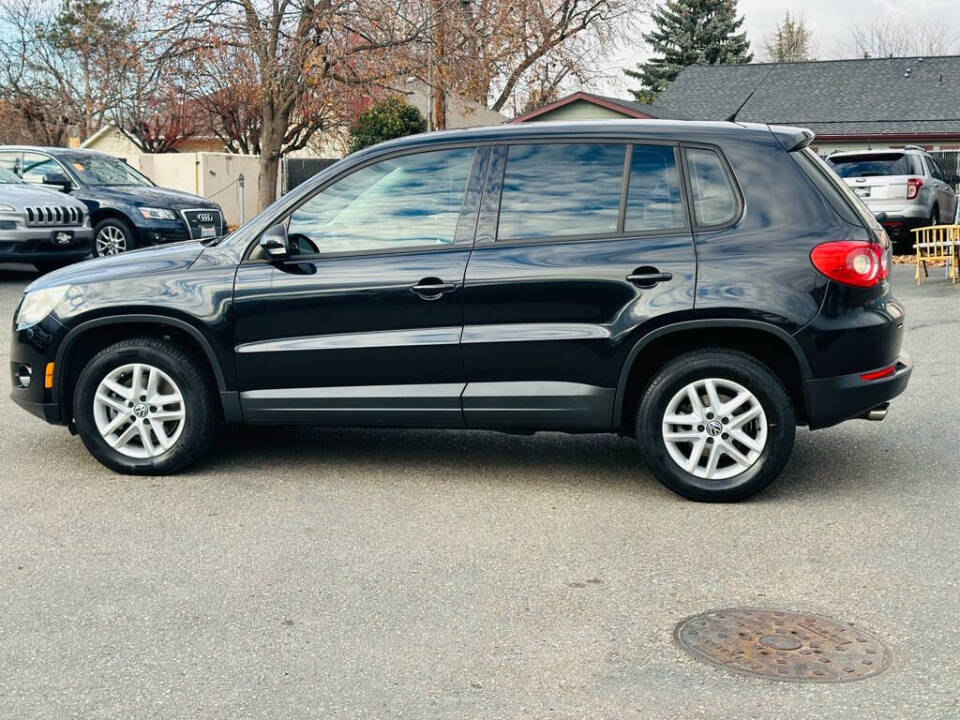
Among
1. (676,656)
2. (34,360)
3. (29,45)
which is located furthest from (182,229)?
(29,45)

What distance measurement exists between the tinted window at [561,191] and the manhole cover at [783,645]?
2.21 m

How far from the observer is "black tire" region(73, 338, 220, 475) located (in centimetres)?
629

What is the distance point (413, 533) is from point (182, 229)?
13.3 metres

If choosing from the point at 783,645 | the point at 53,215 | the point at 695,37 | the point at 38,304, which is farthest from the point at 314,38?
the point at 695,37

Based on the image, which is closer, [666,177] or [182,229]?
[666,177]

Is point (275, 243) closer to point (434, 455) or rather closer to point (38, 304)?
point (38, 304)

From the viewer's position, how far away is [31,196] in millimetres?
16594

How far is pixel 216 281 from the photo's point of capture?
245 inches

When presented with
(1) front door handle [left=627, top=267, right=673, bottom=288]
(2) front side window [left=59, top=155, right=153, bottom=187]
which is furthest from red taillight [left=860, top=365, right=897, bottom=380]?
(2) front side window [left=59, top=155, right=153, bottom=187]

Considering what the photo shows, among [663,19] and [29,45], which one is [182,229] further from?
[663,19]

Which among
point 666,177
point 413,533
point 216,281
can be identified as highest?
point 666,177

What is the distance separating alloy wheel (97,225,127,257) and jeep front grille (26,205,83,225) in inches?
25.6

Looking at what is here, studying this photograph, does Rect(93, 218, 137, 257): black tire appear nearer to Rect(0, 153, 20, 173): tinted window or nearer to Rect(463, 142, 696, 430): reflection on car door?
Rect(0, 153, 20, 173): tinted window

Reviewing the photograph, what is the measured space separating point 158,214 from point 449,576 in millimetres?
13938
